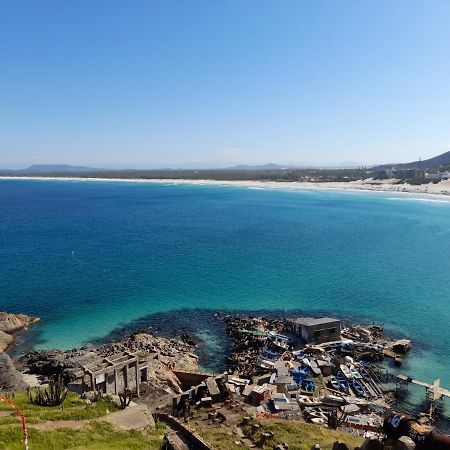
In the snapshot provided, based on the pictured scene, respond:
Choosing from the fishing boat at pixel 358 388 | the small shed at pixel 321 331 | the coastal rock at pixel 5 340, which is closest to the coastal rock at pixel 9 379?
the coastal rock at pixel 5 340

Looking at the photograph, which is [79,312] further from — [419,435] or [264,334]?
[419,435]

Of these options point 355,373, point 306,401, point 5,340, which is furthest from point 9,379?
point 355,373

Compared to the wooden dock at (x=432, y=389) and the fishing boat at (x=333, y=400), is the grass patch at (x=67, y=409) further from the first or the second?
the wooden dock at (x=432, y=389)

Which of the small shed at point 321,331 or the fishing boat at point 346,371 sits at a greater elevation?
the small shed at point 321,331

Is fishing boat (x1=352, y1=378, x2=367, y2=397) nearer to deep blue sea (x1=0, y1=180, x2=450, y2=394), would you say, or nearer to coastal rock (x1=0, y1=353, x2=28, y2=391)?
deep blue sea (x1=0, y1=180, x2=450, y2=394)

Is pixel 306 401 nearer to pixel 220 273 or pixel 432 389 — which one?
pixel 432 389

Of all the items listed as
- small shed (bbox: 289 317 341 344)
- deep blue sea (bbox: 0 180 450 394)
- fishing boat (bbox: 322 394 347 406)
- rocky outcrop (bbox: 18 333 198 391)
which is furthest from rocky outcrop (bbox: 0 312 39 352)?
fishing boat (bbox: 322 394 347 406)
